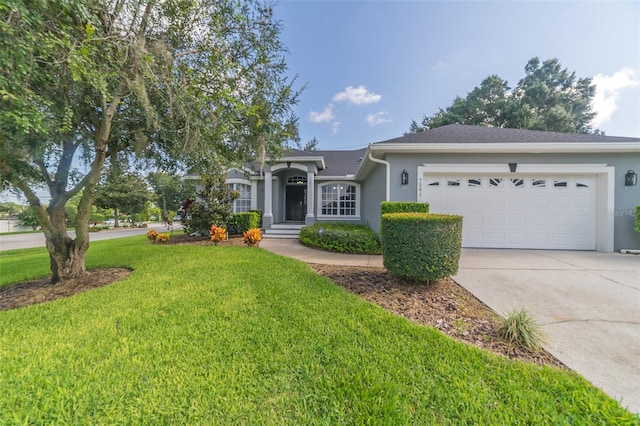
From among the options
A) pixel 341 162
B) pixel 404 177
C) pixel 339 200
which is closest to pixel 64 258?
pixel 404 177

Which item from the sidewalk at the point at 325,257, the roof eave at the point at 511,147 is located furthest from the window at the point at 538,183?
the sidewalk at the point at 325,257

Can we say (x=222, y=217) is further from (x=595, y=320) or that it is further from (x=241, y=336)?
(x=595, y=320)

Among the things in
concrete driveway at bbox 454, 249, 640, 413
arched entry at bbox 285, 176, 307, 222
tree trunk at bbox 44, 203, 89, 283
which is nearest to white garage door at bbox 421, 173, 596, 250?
concrete driveway at bbox 454, 249, 640, 413

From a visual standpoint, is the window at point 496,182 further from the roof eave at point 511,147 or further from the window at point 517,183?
the roof eave at point 511,147

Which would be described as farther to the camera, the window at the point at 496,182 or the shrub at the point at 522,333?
the window at the point at 496,182

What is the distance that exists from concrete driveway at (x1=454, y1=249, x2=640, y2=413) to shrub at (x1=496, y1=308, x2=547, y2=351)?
0.12 metres

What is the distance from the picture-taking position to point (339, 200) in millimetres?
11914

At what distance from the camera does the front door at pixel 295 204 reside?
1319cm

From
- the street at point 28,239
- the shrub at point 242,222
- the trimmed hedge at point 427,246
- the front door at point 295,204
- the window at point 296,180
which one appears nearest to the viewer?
the trimmed hedge at point 427,246

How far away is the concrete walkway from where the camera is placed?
6.77ft

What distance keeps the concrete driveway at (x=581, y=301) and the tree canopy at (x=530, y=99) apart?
16.4 meters

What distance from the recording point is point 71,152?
168 inches

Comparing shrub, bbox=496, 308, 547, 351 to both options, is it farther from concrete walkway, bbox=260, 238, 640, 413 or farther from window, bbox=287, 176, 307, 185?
window, bbox=287, 176, 307, 185

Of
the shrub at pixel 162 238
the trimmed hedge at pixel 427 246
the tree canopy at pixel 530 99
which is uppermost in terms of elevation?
the tree canopy at pixel 530 99
